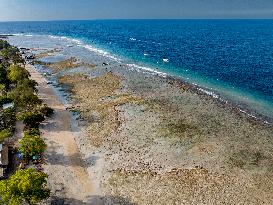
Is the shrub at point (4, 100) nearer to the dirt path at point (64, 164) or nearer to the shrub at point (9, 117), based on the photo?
the shrub at point (9, 117)

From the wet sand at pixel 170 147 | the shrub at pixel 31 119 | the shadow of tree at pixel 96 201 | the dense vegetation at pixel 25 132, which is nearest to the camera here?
the dense vegetation at pixel 25 132

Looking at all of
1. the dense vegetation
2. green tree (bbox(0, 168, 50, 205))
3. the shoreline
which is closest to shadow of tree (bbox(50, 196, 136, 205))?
the dense vegetation

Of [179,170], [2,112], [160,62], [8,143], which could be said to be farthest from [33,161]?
[160,62]

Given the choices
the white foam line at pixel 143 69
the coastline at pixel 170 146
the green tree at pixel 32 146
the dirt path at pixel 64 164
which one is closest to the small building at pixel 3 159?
the green tree at pixel 32 146

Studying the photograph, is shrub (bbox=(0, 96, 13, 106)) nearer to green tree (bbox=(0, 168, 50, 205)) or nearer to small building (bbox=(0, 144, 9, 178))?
small building (bbox=(0, 144, 9, 178))

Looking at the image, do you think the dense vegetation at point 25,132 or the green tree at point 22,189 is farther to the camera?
the dense vegetation at point 25,132

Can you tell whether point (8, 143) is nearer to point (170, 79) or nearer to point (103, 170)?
point (103, 170)
